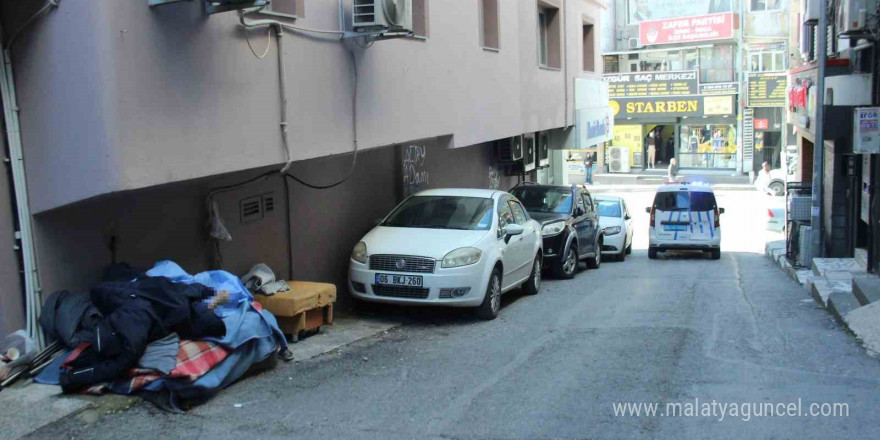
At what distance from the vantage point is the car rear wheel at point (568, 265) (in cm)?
1546

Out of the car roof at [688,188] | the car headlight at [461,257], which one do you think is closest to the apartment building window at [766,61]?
the car roof at [688,188]

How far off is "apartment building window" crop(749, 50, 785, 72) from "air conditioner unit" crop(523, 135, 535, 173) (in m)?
28.8

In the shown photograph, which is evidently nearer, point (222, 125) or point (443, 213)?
point (222, 125)

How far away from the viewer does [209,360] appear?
256 inches

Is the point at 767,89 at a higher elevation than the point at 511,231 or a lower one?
higher

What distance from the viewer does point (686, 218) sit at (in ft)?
70.8

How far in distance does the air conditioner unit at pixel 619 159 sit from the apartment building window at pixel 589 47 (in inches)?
923

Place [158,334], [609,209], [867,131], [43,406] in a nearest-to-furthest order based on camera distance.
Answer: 1. [43,406]
2. [158,334]
3. [867,131]
4. [609,209]

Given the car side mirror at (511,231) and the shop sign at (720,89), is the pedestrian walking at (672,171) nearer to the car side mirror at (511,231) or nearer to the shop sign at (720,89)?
the shop sign at (720,89)

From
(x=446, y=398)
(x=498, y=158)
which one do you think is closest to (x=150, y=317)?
(x=446, y=398)

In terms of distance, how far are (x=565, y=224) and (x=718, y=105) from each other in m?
33.4

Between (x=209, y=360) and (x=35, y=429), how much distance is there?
1.34 meters

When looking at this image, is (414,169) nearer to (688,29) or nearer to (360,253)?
(360,253)

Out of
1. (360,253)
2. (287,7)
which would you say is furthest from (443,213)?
(287,7)
